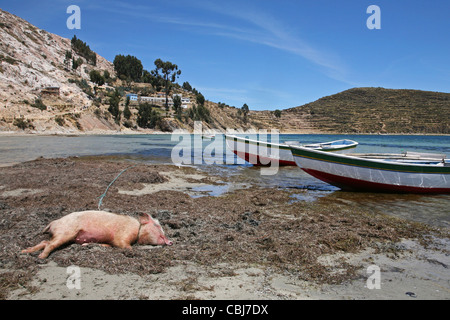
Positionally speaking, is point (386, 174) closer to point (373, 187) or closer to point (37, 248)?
point (373, 187)

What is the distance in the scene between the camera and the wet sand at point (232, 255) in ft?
12.6

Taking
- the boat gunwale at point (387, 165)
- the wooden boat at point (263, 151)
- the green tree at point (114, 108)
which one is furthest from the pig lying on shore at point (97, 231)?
the green tree at point (114, 108)

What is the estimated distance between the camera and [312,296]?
12.3 ft

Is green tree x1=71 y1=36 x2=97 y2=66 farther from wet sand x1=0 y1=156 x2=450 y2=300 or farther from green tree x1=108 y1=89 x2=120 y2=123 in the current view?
wet sand x1=0 y1=156 x2=450 y2=300

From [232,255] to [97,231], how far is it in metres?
2.30

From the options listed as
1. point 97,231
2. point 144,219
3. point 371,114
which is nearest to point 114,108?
point 144,219

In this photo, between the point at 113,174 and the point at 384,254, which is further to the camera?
the point at 113,174

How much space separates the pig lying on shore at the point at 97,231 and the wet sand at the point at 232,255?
0.55ft

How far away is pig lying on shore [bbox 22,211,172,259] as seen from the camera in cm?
477

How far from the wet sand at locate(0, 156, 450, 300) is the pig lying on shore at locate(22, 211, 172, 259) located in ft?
0.55

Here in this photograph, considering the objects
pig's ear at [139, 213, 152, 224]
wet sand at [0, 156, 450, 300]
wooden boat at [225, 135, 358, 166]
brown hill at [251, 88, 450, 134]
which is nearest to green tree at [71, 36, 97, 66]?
brown hill at [251, 88, 450, 134]
